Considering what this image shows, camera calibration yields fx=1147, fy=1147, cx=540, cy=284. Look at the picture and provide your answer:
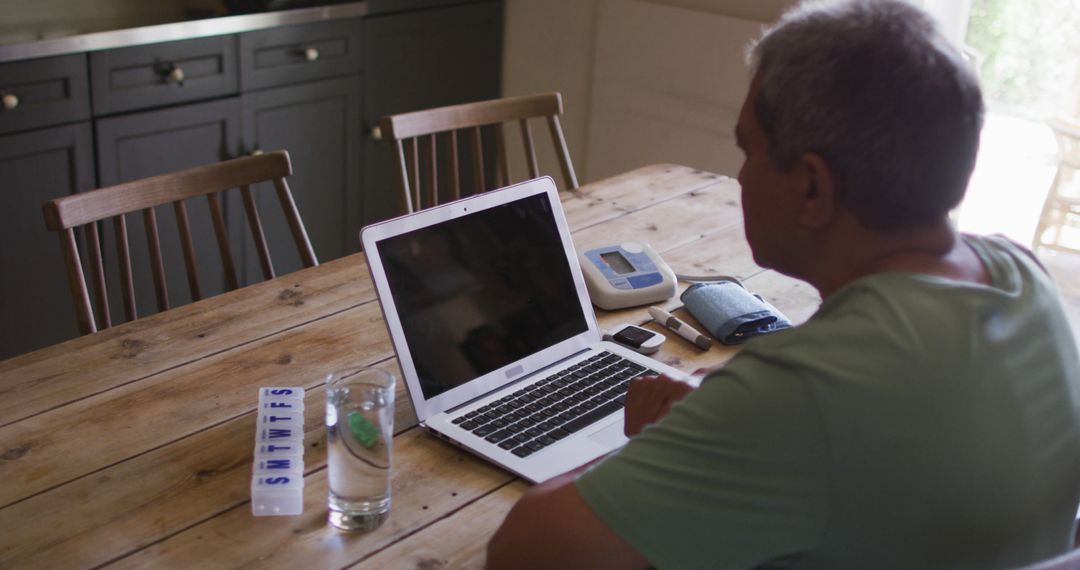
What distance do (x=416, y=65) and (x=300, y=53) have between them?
44cm

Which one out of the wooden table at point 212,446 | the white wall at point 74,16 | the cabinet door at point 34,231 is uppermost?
the white wall at point 74,16

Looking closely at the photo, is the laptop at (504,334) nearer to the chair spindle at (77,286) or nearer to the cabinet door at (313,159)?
the chair spindle at (77,286)

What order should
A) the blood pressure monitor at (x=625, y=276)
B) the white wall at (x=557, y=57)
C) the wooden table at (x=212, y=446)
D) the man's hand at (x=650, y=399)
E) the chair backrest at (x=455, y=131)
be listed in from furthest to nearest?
the white wall at (x=557, y=57), the chair backrest at (x=455, y=131), the blood pressure monitor at (x=625, y=276), the man's hand at (x=650, y=399), the wooden table at (x=212, y=446)

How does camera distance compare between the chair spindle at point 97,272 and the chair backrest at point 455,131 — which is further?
the chair backrest at point 455,131

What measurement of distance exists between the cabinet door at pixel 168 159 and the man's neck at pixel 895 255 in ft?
7.08

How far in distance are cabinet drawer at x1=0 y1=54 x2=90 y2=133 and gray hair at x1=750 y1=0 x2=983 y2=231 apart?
206 cm

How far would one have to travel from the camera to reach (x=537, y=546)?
1.00 m

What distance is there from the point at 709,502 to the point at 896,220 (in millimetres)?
282

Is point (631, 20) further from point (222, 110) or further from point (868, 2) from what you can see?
point (868, 2)

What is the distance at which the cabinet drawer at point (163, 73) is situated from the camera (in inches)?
105

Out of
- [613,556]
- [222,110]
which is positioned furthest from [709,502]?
[222,110]

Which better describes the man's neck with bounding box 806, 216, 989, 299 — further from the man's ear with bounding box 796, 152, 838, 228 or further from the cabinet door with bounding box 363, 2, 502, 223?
the cabinet door with bounding box 363, 2, 502, 223

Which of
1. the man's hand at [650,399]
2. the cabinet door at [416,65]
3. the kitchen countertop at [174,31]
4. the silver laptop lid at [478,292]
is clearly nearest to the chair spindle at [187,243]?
the silver laptop lid at [478,292]

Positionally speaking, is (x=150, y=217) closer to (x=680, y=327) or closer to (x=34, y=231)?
(x=680, y=327)
